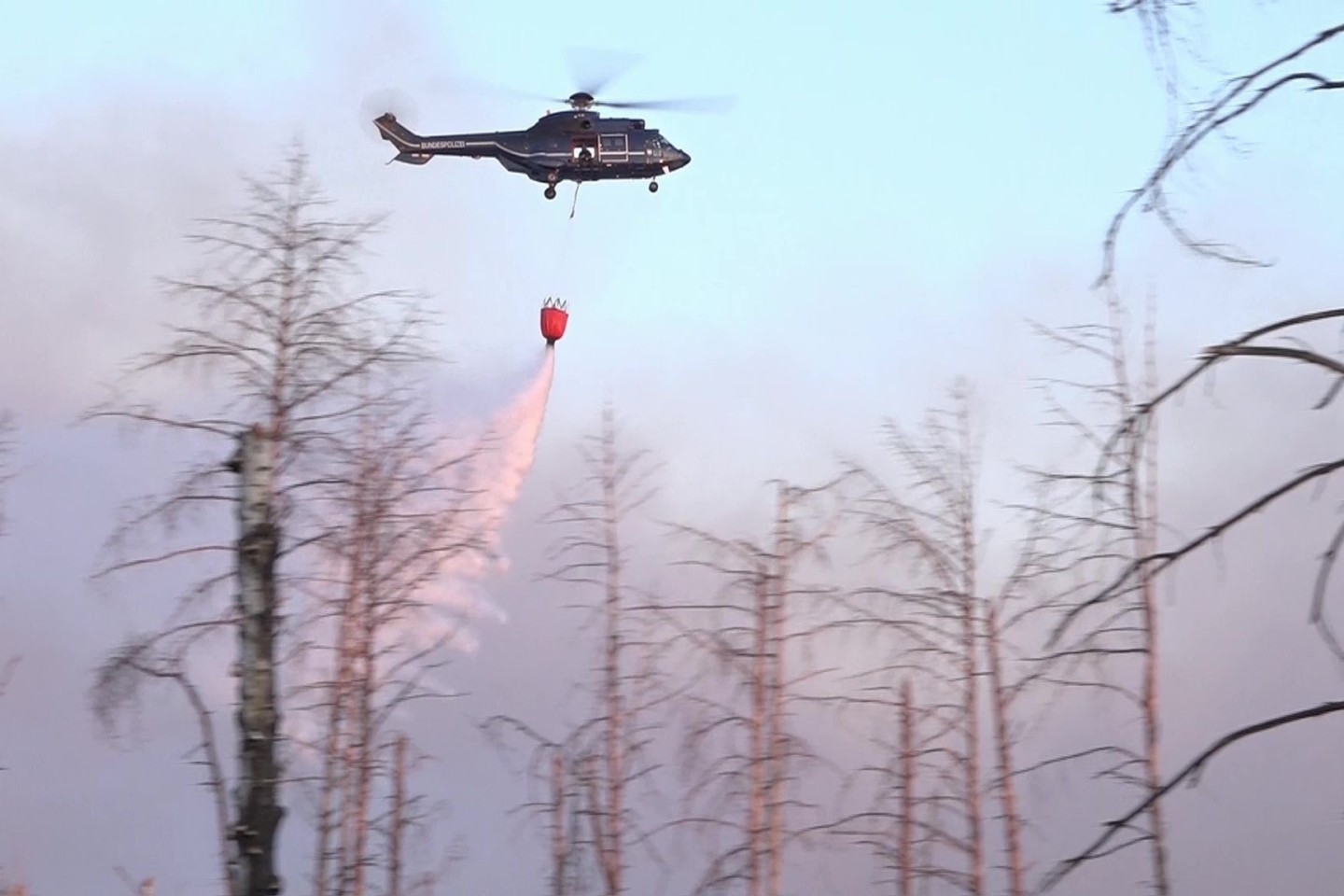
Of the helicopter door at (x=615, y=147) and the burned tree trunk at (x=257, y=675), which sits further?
the helicopter door at (x=615, y=147)

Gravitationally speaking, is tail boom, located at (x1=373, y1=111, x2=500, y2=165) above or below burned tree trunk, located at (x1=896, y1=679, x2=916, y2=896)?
above

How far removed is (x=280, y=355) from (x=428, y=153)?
27381 mm

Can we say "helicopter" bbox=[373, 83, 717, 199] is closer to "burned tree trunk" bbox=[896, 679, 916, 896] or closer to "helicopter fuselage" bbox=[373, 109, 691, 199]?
"helicopter fuselage" bbox=[373, 109, 691, 199]

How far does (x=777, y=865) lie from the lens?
788 inches

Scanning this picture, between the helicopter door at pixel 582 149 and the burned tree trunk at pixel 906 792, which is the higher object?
the helicopter door at pixel 582 149

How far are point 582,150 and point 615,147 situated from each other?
2.67ft

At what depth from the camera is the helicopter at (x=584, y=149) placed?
37531mm

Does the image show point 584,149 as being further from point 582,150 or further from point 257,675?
point 257,675

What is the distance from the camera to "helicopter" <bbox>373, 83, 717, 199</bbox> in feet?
123

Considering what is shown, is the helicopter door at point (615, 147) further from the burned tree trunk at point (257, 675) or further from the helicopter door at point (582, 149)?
the burned tree trunk at point (257, 675)

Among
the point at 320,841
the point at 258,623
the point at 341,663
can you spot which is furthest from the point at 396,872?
the point at 258,623

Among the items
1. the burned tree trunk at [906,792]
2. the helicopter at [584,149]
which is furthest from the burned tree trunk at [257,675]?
the helicopter at [584,149]

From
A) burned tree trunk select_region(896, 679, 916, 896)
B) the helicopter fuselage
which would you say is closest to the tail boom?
the helicopter fuselage

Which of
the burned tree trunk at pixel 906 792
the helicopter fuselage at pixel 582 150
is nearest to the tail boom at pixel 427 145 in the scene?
the helicopter fuselage at pixel 582 150
